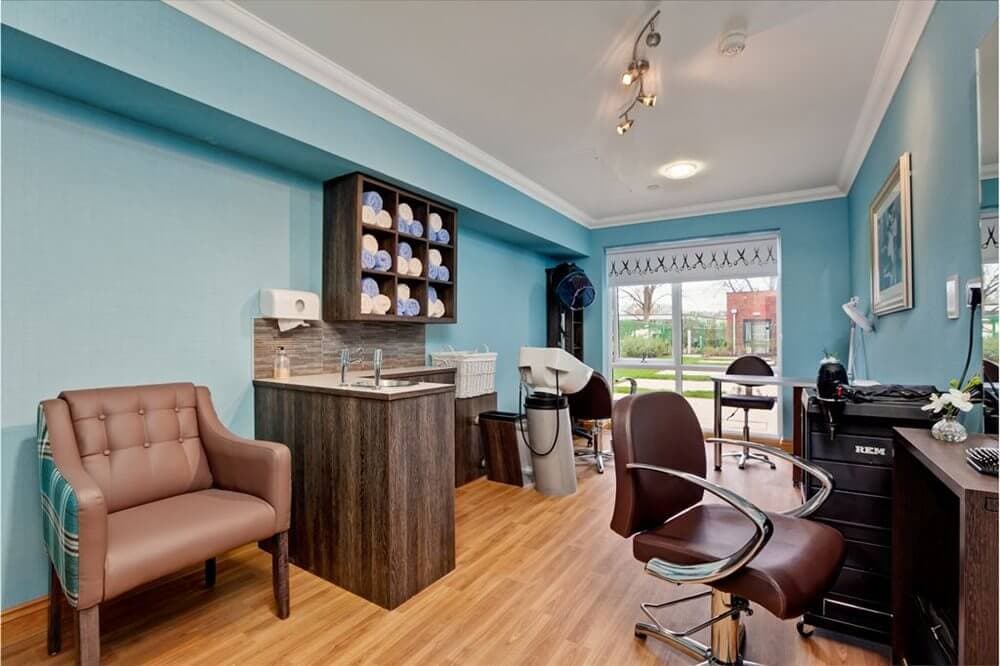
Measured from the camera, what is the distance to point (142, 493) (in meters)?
1.90

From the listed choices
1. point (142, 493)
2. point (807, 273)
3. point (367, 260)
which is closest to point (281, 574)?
point (142, 493)

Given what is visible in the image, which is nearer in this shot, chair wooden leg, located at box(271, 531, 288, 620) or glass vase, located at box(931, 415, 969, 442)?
glass vase, located at box(931, 415, 969, 442)

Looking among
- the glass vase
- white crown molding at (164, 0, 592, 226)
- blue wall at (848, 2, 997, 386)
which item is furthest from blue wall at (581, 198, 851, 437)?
the glass vase

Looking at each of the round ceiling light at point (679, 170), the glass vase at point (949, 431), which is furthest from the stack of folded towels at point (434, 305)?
the glass vase at point (949, 431)

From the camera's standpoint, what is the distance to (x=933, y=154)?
185cm

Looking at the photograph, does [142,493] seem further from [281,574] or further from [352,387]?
[352,387]

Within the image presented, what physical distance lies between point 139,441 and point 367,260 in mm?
1504

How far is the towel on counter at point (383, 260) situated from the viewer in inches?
117

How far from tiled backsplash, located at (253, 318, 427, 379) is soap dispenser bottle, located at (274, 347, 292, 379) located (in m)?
0.03

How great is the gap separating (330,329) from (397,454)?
1.35m

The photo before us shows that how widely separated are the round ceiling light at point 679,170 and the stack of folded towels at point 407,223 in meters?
2.17

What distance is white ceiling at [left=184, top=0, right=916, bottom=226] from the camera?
2062mm

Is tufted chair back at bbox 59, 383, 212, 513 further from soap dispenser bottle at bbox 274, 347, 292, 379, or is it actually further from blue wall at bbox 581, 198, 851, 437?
blue wall at bbox 581, 198, 851, 437

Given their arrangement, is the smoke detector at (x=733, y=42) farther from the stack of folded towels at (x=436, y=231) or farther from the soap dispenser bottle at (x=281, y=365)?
the soap dispenser bottle at (x=281, y=365)
